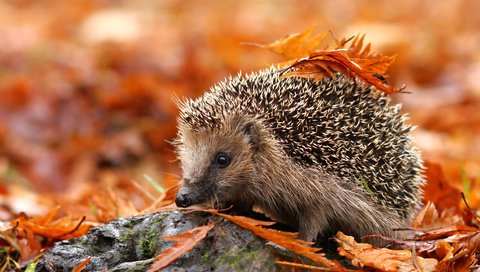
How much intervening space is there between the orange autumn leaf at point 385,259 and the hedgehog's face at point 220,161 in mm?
1130

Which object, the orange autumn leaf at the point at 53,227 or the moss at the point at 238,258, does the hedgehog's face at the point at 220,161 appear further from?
the orange autumn leaf at the point at 53,227

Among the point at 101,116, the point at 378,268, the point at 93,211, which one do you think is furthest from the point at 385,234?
the point at 101,116

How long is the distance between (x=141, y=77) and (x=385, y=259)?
9.89 meters

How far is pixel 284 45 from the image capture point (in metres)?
6.41

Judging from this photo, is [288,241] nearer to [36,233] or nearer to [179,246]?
[179,246]

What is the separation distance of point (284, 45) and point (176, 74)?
8.95m

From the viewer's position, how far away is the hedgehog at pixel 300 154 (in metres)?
5.63

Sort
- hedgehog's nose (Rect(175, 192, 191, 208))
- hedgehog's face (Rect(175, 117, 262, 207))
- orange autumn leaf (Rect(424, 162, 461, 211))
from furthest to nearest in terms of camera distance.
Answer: orange autumn leaf (Rect(424, 162, 461, 211)) → hedgehog's face (Rect(175, 117, 262, 207)) → hedgehog's nose (Rect(175, 192, 191, 208))

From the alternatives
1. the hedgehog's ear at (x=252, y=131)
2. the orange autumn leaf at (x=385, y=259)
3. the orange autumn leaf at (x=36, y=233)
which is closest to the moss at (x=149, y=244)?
the orange autumn leaf at (x=36, y=233)

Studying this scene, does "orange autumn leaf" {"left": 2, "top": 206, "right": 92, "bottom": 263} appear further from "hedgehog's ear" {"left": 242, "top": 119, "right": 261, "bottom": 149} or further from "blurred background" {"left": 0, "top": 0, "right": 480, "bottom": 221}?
"hedgehog's ear" {"left": 242, "top": 119, "right": 261, "bottom": 149}

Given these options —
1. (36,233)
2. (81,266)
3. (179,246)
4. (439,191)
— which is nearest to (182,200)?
(179,246)

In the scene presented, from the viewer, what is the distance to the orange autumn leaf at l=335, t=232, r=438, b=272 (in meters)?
4.91

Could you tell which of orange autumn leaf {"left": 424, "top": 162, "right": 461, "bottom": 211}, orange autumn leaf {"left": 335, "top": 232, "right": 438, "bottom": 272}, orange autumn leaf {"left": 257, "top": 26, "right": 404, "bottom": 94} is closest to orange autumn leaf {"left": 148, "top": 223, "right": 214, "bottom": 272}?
orange autumn leaf {"left": 335, "top": 232, "right": 438, "bottom": 272}

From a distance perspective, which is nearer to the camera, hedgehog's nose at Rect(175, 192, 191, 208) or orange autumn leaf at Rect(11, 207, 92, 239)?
hedgehog's nose at Rect(175, 192, 191, 208)
